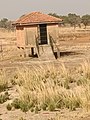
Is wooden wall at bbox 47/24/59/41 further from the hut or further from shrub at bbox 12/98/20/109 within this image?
shrub at bbox 12/98/20/109

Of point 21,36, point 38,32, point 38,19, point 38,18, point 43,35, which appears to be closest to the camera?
point 38,19

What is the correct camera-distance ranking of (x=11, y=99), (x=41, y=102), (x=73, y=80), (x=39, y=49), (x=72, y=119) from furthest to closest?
(x=39, y=49)
(x=73, y=80)
(x=11, y=99)
(x=41, y=102)
(x=72, y=119)

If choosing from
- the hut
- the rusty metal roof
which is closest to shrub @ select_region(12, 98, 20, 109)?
the hut

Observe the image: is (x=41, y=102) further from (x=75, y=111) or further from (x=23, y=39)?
(x=23, y=39)

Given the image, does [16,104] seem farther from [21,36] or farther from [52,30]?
[21,36]

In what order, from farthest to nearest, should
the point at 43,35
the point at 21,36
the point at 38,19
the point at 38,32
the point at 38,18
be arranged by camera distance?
1. the point at 43,35
2. the point at 21,36
3. the point at 38,32
4. the point at 38,18
5. the point at 38,19

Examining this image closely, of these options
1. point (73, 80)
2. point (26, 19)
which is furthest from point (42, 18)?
point (73, 80)

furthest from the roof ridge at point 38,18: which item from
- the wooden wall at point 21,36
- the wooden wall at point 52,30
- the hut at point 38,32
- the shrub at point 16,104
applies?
the shrub at point 16,104

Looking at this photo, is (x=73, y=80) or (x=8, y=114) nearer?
(x=8, y=114)

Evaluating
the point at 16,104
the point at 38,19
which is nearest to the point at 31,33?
the point at 38,19

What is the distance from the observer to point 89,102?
12.4 meters

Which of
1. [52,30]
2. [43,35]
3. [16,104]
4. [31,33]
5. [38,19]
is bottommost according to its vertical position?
[16,104]

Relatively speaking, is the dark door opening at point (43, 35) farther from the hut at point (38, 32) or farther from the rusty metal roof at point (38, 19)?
the rusty metal roof at point (38, 19)

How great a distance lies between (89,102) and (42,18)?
23.9 meters
